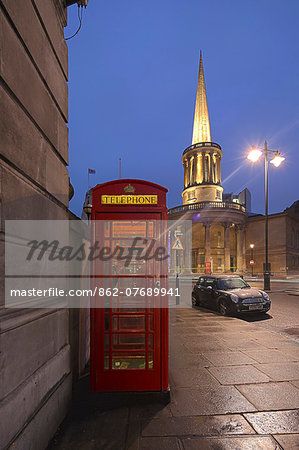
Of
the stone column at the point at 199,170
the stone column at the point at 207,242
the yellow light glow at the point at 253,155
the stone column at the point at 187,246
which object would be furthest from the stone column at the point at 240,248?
the yellow light glow at the point at 253,155

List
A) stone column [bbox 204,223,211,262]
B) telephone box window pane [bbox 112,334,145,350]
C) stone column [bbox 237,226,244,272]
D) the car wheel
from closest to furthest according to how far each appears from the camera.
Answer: telephone box window pane [bbox 112,334,145,350] < the car wheel < stone column [bbox 204,223,211,262] < stone column [bbox 237,226,244,272]

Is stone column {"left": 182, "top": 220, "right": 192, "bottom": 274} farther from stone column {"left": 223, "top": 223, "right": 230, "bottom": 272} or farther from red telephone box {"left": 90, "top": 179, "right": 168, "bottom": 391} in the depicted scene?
red telephone box {"left": 90, "top": 179, "right": 168, "bottom": 391}

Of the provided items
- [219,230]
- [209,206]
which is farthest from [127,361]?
[219,230]

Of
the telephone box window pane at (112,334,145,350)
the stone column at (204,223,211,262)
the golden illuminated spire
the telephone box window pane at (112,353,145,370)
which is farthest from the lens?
the golden illuminated spire

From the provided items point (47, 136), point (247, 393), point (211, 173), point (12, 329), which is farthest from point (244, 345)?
point (211, 173)

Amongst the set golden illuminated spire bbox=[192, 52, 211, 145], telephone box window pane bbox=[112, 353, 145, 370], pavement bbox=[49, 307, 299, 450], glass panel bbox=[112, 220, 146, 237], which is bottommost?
pavement bbox=[49, 307, 299, 450]

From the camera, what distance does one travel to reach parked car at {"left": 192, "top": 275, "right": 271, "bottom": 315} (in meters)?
8.96

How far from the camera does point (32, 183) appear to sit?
279 cm

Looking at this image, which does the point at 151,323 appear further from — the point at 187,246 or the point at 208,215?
the point at 187,246

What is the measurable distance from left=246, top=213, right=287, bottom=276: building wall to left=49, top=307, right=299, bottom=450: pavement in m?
41.1

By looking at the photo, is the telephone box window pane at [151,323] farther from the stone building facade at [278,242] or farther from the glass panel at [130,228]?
the stone building facade at [278,242]

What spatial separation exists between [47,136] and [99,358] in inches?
127

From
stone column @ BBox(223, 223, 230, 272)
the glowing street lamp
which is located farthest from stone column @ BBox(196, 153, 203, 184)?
the glowing street lamp

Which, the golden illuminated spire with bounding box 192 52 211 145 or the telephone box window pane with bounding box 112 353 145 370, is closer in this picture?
the telephone box window pane with bounding box 112 353 145 370
